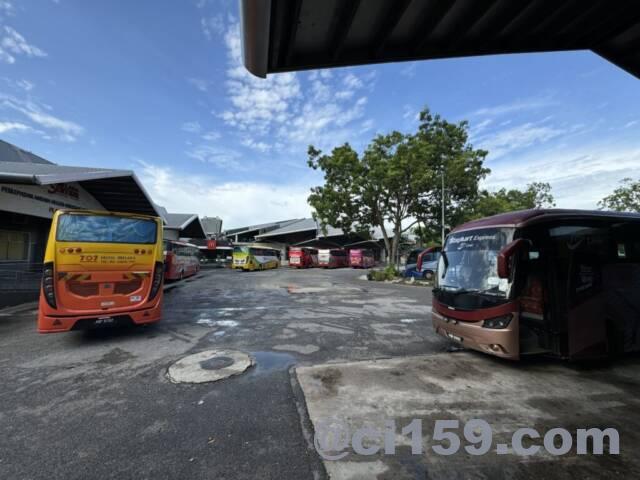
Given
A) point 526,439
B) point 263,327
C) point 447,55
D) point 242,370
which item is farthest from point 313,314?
point 447,55

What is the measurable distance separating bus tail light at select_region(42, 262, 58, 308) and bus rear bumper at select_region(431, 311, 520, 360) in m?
7.06

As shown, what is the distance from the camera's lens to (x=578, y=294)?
4.14m

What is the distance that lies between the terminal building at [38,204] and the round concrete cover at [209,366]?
25.1ft

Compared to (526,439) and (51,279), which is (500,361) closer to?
(526,439)

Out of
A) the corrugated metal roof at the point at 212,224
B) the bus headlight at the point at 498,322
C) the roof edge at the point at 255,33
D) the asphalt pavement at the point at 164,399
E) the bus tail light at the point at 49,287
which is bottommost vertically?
the asphalt pavement at the point at 164,399

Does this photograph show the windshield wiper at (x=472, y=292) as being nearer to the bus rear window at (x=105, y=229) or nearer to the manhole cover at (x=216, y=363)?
the manhole cover at (x=216, y=363)

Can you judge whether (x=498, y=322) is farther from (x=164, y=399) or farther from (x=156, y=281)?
(x=156, y=281)

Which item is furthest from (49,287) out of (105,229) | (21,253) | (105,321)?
(21,253)

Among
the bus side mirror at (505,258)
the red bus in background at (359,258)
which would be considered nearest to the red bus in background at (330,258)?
the red bus in background at (359,258)

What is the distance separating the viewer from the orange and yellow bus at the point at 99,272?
4.89m

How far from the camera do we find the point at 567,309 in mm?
4074

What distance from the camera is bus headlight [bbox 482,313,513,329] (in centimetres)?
394

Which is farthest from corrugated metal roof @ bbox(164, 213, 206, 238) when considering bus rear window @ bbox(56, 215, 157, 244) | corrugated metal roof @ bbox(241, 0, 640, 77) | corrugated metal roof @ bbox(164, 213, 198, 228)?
corrugated metal roof @ bbox(241, 0, 640, 77)

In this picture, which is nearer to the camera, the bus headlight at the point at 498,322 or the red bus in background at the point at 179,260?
the bus headlight at the point at 498,322
